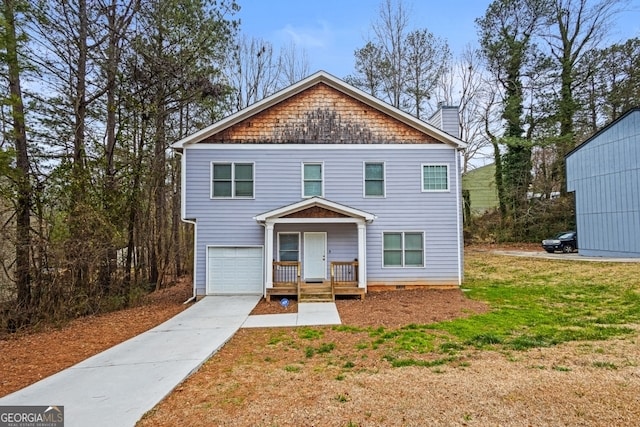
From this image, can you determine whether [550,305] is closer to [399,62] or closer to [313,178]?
[313,178]

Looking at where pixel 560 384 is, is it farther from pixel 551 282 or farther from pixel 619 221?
pixel 619 221

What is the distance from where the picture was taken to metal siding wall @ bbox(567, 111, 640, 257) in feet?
54.0

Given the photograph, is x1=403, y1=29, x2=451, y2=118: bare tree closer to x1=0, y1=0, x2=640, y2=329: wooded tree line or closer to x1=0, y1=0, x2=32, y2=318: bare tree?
x1=0, y1=0, x2=640, y2=329: wooded tree line

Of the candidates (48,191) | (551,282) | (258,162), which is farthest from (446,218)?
(48,191)

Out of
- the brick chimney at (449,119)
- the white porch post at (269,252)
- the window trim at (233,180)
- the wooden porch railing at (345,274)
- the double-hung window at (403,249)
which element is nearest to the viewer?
the white porch post at (269,252)

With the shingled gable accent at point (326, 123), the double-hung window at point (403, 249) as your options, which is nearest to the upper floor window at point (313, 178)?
the shingled gable accent at point (326, 123)

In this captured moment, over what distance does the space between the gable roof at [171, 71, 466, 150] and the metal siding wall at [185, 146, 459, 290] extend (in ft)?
1.47

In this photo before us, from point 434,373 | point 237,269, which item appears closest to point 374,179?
point 237,269

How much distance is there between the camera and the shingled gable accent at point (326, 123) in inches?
497

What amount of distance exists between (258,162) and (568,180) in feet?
61.8

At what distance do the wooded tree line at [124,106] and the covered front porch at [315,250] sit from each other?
192 inches

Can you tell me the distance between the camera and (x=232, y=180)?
12484mm

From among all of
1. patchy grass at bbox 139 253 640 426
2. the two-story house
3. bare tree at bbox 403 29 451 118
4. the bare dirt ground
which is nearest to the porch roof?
the two-story house

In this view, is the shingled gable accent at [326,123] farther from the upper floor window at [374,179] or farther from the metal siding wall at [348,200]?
the upper floor window at [374,179]
